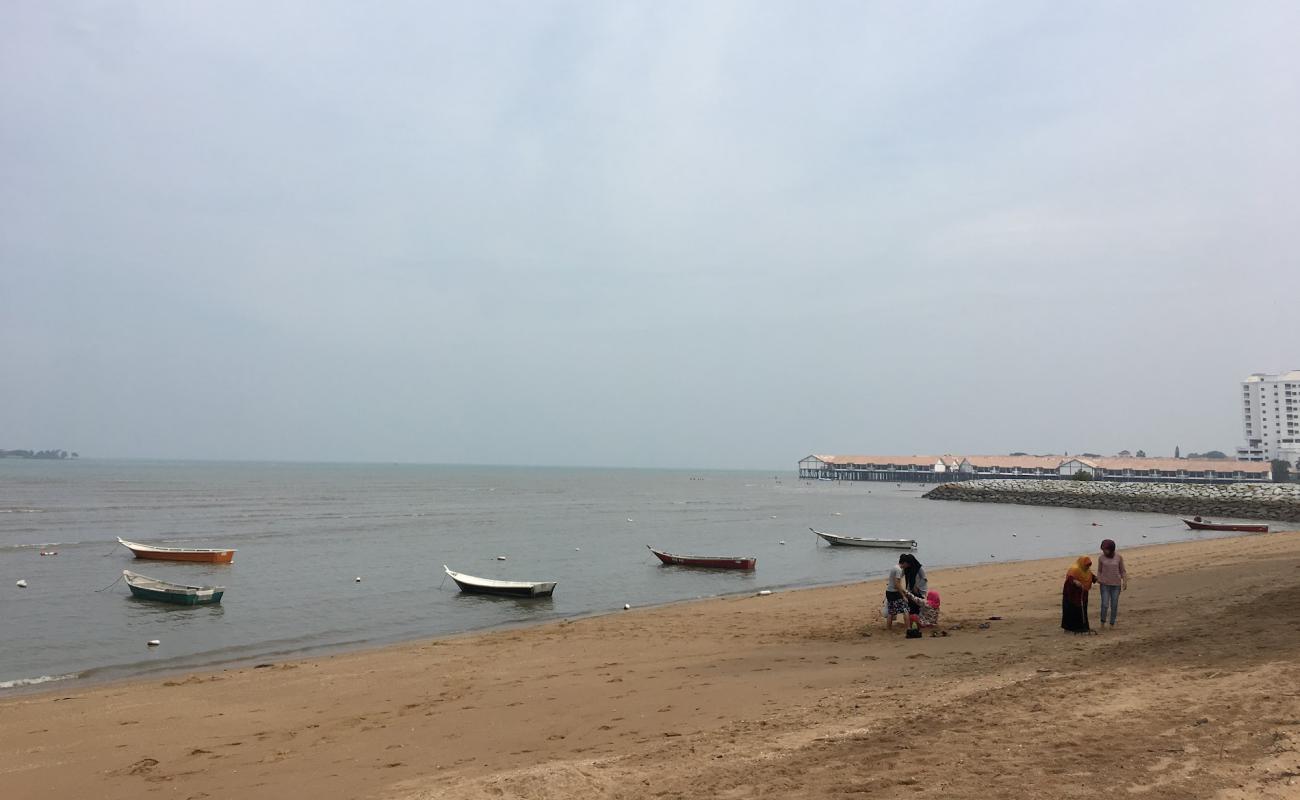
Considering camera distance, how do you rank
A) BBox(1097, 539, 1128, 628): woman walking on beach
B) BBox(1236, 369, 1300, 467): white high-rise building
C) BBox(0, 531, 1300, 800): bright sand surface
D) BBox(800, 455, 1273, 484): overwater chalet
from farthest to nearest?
BBox(1236, 369, 1300, 467): white high-rise building < BBox(800, 455, 1273, 484): overwater chalet < BBox(1097, 539, 1128, 628): woman walking on beach < BBox(0, 531, 1300, 800): bright sand surface

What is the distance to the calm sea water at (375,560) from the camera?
69.9 ft

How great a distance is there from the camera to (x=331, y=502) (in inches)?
3317

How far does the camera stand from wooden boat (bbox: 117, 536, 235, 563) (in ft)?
122

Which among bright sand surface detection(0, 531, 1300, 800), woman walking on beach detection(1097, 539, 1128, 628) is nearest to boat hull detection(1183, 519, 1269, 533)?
bright sand surface detection(0, 531, 1300, 800)

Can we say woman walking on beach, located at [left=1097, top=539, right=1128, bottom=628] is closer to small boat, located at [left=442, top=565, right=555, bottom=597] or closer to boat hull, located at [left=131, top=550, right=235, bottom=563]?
small boat, located at [left=442, top=565, right=555, bottom=597]

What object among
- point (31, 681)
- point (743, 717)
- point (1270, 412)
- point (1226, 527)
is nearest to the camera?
point (743, 717)

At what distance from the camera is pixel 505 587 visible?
2719 cm

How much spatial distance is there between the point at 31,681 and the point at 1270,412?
176m

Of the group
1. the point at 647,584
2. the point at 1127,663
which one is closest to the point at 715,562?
the point at 647,584

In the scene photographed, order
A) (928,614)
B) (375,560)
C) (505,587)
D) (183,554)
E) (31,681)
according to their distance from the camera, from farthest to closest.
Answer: (183,554)
(375,560)
(505,587)
(31,681)
(928,614)

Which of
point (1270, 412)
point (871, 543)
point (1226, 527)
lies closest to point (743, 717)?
point (871, 543)

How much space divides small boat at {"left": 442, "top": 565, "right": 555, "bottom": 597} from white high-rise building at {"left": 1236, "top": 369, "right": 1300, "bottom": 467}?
154769mm

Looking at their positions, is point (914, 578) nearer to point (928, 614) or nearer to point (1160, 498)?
point (928, 614)

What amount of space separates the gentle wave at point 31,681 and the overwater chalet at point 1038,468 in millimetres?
133730
